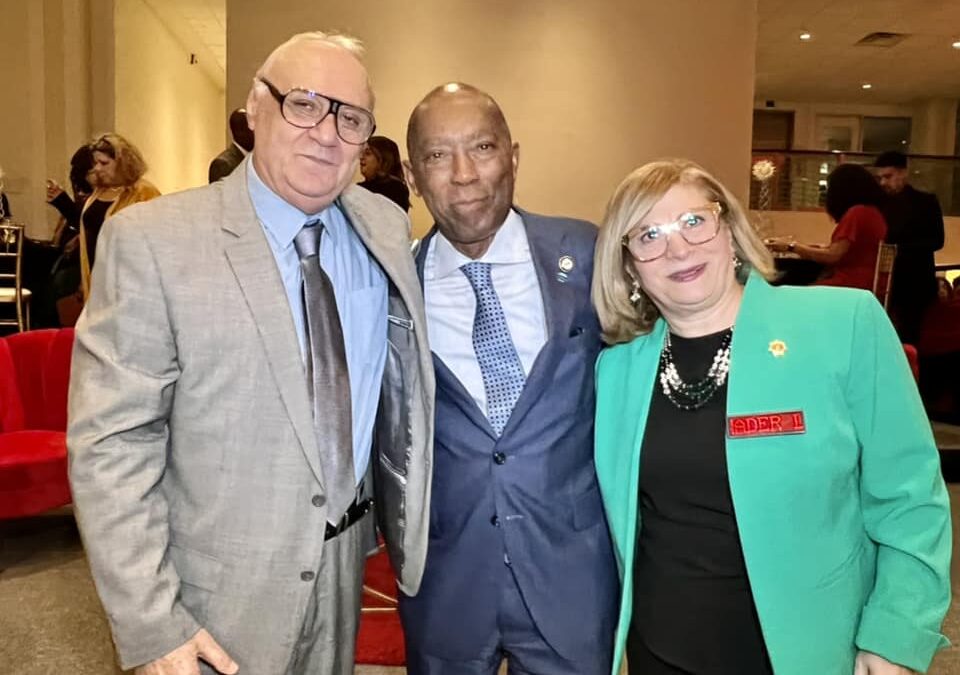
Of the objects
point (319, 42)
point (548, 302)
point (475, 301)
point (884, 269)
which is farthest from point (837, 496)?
point (884, 269)

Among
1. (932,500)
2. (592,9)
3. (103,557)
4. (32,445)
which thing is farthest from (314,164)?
(592,9)

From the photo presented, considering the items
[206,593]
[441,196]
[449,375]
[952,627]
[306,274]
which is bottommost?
[952,627]

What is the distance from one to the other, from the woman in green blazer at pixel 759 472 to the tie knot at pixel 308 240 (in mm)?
562

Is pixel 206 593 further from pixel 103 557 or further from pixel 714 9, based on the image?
pixel 714 9

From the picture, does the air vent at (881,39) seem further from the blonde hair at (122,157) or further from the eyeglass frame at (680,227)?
the eyeglass frame at (680,227)

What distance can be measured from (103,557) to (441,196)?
3.04 feet

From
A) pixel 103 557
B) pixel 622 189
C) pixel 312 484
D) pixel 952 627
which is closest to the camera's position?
pixel 103 557

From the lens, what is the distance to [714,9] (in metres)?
7.58

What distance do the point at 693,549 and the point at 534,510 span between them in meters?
0.32

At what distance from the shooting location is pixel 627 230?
5.03ft

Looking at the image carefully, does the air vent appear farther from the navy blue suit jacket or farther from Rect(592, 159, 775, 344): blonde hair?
the navy blue suit jacket

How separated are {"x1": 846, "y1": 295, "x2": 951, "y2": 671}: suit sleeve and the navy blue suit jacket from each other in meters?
0.50


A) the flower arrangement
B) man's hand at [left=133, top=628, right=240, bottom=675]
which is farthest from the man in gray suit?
the flower arrangement

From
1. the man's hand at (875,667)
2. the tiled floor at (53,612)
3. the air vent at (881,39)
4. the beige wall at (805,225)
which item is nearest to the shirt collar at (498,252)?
the man's hand at (875,667)
